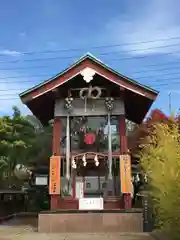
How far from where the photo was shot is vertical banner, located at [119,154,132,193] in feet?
46.8

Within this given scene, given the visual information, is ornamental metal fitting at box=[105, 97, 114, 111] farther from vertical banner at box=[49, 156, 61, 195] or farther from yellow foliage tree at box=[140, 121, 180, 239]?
yellow foliage tree at box=[140, 121, 180, 239]

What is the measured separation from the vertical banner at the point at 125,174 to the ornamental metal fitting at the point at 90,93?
2.73 metres

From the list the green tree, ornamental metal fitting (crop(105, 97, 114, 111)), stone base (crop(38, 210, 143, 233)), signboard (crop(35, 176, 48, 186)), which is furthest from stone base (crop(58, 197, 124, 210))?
signboard (crop(35, 176, 48, 186))

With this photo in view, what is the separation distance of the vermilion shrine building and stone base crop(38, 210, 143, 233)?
68cm

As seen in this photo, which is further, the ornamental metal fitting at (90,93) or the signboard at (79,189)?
the ornamental metal fitting at (90,93)

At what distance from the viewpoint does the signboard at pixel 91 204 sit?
46.2 feet

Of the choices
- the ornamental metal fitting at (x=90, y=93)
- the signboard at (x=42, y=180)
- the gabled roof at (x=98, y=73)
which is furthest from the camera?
the signboard at (x=42, y=180)

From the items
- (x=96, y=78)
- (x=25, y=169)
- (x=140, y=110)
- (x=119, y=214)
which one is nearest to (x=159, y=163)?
(x=119, y=214)

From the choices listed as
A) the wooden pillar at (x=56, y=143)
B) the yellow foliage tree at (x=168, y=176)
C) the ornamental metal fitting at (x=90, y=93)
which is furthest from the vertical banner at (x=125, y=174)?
the yellow foliage tree at (x=168, y=176)

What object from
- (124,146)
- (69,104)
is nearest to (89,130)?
(69,104)

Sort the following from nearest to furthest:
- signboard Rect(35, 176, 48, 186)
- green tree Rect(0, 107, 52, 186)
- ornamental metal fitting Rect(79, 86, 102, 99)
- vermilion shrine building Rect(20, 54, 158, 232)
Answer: vermilion shrine building Rect(20, 54, 158, 232) → ornamental metal fitting Rect(79, 86, 102, 99) → green tree Rect(0, 107, 52, 186) → signboard Rect(35, 176, 48, 186)

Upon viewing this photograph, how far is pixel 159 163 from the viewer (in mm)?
8883

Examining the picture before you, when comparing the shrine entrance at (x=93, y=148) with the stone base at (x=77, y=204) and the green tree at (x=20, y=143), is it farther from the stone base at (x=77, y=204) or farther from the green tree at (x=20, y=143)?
the green tree at (x=20, y=143)

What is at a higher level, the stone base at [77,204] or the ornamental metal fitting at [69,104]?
the ornamental metal fitting at [69,104]
